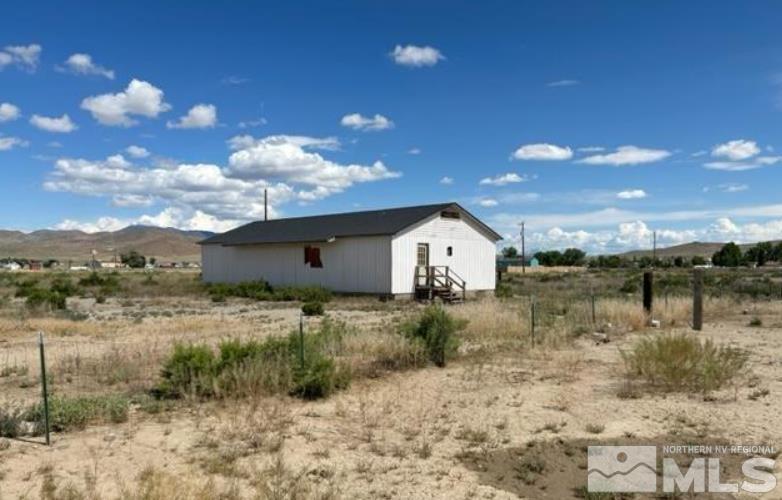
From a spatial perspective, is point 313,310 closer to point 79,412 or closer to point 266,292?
point 266,292

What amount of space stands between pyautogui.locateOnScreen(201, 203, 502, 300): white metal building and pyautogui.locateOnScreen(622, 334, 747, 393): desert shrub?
18.5 m

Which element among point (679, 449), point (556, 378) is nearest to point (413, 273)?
point (556, 378)

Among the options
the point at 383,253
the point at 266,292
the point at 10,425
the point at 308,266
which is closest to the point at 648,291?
the point at 383,253

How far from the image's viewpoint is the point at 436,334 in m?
11.1

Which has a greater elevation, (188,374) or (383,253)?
(383,253)

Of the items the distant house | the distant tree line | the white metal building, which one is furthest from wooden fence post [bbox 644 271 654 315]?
the distant tree line

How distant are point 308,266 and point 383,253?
539cm

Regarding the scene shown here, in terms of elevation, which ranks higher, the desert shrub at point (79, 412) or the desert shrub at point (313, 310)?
the desert shrub at point (313, 310)

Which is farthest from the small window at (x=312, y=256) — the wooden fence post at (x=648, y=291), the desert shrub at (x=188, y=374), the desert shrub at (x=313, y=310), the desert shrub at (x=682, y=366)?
the desert shrub at (x=682, y=366)

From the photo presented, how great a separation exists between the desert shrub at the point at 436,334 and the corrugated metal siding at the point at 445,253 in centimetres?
1636

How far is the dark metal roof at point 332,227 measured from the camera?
29422 mm

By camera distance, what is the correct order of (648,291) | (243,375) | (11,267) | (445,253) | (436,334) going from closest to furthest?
(243,375), (436,334), (648,291), (445,253), (11,267)

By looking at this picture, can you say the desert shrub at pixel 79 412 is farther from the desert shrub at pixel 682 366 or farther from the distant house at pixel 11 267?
the distant house at pixel 11 267

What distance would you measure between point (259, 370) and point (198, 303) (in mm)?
20157
